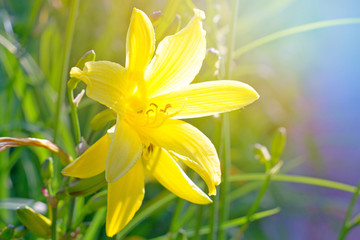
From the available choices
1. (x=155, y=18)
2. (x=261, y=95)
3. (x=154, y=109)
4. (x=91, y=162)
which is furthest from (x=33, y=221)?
(x=261, y=95)

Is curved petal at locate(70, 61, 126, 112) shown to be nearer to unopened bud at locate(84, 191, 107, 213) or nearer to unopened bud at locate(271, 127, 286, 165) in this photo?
unopened bud at locate(84, 191, 107, 213)

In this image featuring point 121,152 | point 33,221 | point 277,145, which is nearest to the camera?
point 121,152

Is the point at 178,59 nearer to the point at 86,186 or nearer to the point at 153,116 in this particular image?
the point at 153,116

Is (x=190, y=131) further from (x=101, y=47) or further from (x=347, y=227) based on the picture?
(x=101, y=47)

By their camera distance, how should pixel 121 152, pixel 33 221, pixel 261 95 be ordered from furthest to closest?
1. pixel 261 95
2. pixel 33 221
3. pixel 121 152

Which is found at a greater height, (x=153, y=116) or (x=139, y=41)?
(x=139, y=41)

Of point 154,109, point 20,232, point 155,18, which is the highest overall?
point 155,18

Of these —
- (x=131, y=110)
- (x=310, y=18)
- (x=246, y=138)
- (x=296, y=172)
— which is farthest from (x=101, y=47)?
(x=310, y=18)
